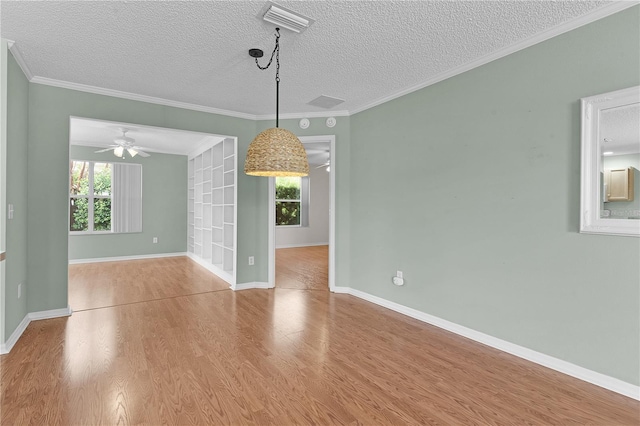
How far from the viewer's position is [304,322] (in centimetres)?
323

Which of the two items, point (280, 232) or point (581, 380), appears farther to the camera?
point (280, 232)

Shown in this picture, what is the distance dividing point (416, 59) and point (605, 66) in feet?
4.37

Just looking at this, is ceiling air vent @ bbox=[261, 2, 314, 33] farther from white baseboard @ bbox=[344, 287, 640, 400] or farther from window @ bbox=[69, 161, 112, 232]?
window @ bbox=[69, 161, 112, 232]

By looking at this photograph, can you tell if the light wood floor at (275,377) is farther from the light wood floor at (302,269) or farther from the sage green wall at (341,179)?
the light wood floor at (302,269)

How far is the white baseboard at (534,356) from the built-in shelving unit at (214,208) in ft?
8.55

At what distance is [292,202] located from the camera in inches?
374

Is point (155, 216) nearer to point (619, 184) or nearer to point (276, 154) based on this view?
point (276, 154)

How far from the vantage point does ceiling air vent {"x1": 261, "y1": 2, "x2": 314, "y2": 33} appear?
2.10m

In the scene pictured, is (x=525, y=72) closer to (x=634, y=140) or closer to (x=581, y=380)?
(x=634, y=140)

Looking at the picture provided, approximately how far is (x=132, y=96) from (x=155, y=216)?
398 centimetres

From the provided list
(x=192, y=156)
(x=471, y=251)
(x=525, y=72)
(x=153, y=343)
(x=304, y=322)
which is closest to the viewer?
(x=525, y=72)

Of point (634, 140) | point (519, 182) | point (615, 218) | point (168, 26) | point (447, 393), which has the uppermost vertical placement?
point (168, 26)

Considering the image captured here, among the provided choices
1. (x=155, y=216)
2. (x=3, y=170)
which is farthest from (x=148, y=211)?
(x=3, y=170)

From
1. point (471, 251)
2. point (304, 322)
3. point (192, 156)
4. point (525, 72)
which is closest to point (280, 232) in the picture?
point (192, 156)
